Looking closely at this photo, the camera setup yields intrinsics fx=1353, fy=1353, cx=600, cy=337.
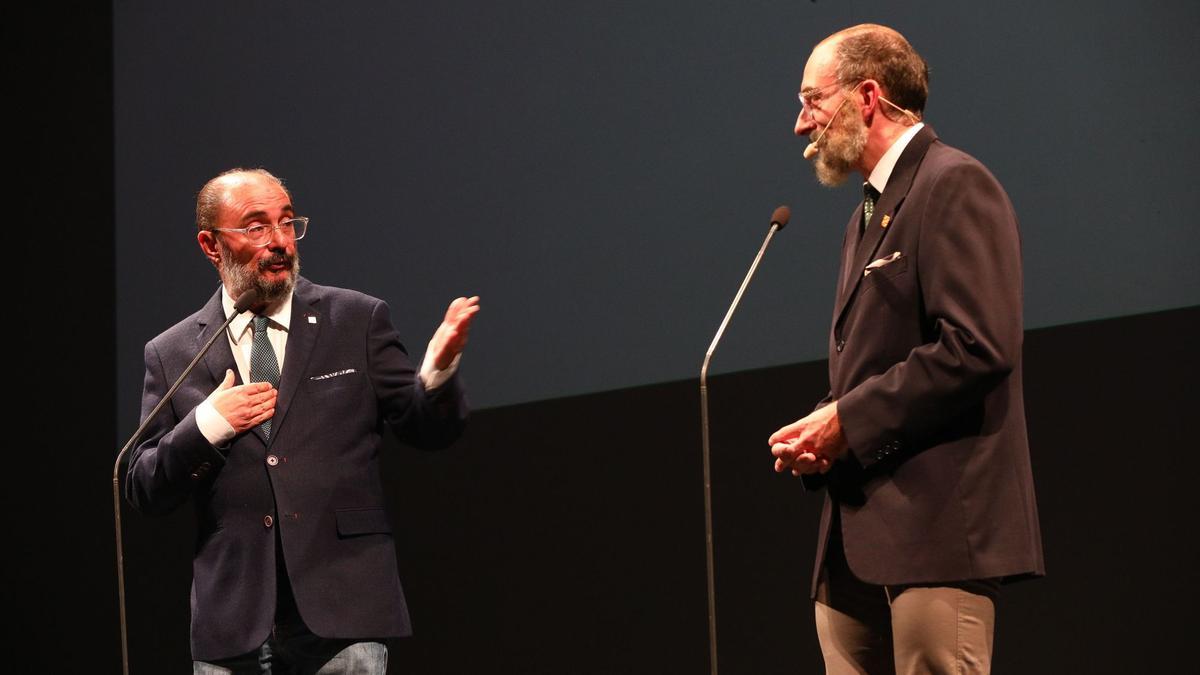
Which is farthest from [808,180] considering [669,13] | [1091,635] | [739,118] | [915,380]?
[915,380]

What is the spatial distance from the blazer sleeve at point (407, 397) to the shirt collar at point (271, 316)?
0.55ft

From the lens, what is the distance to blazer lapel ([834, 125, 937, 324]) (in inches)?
85.9

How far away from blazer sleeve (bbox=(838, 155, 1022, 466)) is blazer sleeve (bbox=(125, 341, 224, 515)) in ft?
3.95

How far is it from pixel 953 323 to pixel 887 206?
27cm

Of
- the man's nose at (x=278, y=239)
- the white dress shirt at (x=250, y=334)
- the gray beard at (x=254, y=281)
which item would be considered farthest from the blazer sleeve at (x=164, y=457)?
the man's nose at (x=278, y=239)

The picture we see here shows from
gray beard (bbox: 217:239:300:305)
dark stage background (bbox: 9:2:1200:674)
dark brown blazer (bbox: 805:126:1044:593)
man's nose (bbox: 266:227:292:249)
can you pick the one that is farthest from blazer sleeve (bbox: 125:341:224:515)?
dark brown blazer (bbox: 805:126:1044:593)

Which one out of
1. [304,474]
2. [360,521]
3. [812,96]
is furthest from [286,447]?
[812,96]

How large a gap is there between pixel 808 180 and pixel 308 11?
4.84ft

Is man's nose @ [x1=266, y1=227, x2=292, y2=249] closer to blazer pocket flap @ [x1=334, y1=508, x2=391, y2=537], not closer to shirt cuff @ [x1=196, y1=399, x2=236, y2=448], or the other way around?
shirt cuff @ [x1=196, y1=399, x2=236, y2=448]

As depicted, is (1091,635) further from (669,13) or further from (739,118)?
(669,13)

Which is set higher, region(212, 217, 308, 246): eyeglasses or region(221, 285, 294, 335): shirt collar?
region(212, 217, 308, 246): eyeglasses

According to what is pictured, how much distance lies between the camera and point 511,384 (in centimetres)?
372

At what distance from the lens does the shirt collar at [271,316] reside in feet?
8.93

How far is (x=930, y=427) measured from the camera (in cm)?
204
